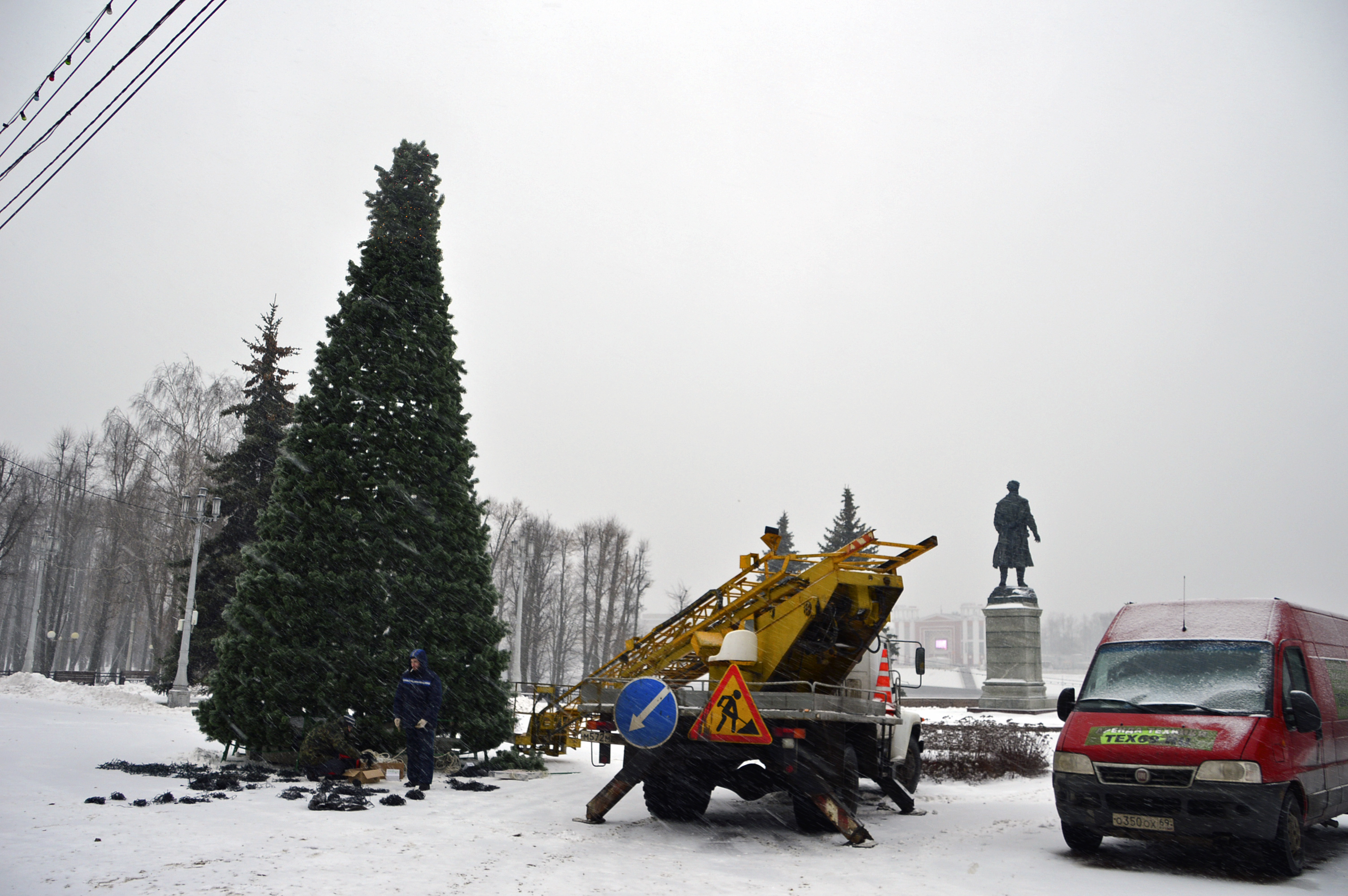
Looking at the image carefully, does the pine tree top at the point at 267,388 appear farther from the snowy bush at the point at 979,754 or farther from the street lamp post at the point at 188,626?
the snowy bush at the point at 979,754

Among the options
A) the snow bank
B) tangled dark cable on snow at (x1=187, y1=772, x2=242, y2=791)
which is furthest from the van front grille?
the snow bank

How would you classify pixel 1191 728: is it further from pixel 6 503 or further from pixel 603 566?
pixel 6 503

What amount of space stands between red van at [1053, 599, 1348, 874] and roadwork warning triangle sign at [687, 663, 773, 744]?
272 centimetres

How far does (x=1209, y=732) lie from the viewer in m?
8.07

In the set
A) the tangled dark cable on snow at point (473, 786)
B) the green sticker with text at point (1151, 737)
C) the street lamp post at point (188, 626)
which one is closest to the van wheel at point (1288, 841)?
the green sticker with text at point (1151, 737)

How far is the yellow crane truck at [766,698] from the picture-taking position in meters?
8.87

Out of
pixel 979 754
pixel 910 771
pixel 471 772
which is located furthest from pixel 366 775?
pixel 979 754

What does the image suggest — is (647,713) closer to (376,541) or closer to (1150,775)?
(1150,775)

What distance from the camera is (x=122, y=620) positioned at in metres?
56.8

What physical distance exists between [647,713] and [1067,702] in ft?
15.0

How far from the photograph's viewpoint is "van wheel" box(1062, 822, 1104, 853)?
866 cm

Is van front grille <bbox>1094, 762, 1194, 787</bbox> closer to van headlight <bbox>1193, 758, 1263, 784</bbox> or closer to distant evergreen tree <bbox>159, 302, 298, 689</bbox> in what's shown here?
van headlight <bbox>1193, 758, 1263, 784</bbox>

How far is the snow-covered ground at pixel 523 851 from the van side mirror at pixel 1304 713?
1272 millimetres

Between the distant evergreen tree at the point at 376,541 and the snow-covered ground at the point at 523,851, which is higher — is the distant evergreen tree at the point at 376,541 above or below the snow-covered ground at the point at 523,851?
above
